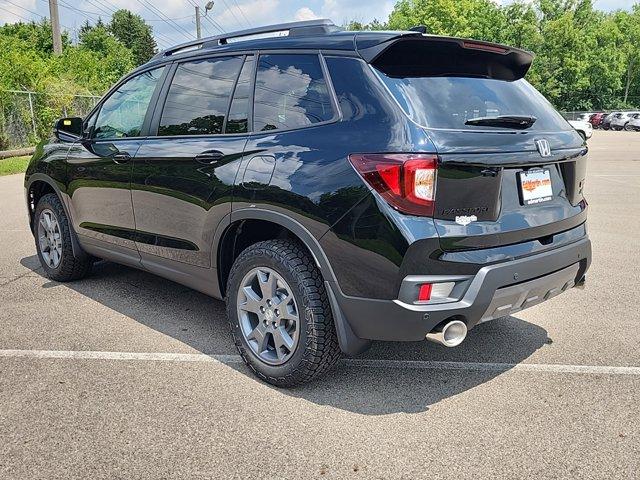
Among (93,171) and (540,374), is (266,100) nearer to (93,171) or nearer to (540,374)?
(93,171)

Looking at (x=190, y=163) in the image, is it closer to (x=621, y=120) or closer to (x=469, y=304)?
(x=469, y=304)

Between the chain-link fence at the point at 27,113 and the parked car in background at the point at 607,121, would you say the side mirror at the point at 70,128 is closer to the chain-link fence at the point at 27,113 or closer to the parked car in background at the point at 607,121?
the chain-link fence at the point at 27,113

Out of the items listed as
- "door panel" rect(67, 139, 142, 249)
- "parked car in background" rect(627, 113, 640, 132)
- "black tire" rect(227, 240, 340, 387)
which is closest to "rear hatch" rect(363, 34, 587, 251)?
"black tire" rect(227, 240, 340, 387)

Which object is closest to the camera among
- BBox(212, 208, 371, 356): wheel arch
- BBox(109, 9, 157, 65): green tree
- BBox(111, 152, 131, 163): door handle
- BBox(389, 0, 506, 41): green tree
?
BBox(212, 208, 371, 356): wheel arch

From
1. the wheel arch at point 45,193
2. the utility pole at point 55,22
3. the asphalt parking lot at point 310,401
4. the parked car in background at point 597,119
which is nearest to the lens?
the asphalt parking lot at point 310,401

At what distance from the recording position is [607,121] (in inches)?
1903

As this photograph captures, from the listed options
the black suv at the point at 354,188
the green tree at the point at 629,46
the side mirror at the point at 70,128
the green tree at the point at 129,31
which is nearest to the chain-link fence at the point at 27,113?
the side mirror at the point at 70,128

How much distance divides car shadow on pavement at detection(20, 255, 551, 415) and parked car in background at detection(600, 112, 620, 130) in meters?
49.8

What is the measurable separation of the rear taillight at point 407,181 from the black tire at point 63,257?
336 centimetres

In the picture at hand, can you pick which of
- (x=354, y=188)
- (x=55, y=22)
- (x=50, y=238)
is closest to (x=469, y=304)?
(x=354, y=188)

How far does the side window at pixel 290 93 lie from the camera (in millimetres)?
3180

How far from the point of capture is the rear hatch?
9.21 ft

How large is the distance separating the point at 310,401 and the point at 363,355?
691 millimetres

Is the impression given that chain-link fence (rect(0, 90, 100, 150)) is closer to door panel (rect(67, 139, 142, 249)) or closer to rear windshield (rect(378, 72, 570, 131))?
door panel (rect(67, 139, 142, 249))
